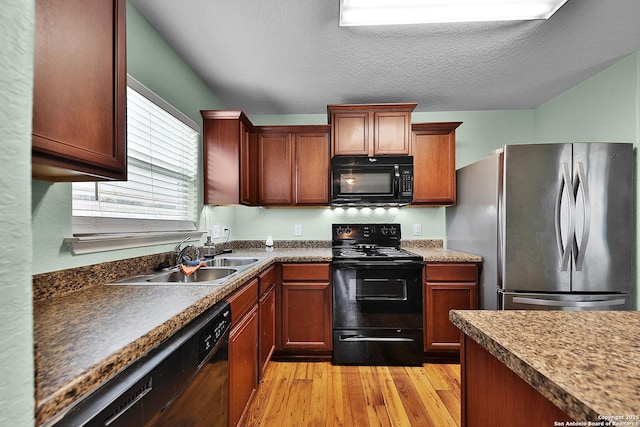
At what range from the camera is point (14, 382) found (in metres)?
0.37

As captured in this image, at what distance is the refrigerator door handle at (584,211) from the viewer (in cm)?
208

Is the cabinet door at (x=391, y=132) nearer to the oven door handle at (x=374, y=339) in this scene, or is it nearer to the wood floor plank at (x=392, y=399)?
the oven door handle at (x=374, y=339)

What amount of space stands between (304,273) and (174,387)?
1.71 meters

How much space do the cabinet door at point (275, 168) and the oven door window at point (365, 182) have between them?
561 millimetres

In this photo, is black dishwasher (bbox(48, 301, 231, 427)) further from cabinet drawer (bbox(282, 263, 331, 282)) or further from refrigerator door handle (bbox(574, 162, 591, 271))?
refrigerator door handle (bbox(574, 162, 591, 271))

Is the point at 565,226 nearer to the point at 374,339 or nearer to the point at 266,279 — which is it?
the point at 374,339

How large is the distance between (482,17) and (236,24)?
1502mm

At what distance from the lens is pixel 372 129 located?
278cm

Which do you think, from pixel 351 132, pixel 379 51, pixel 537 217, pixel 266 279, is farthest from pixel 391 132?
pixel 266 279

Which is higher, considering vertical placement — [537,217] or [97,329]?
[537,217]

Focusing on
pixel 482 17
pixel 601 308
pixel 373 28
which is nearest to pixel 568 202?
pixel 601 308

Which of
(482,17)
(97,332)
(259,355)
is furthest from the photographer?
(259,355)

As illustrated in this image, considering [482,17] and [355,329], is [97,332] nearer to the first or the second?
[355,329]

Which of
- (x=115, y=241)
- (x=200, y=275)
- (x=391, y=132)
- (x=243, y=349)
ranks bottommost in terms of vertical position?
(x=243, y=349)
